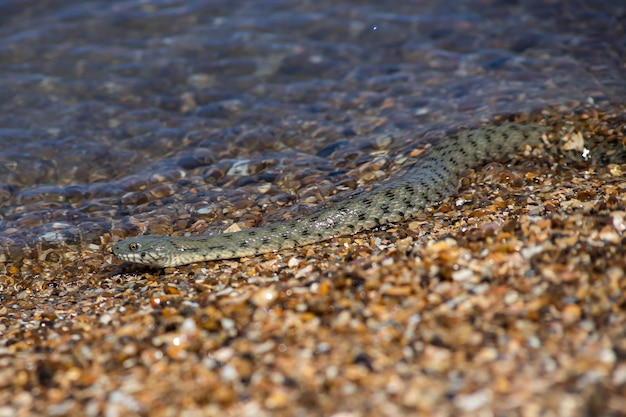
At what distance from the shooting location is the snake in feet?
20.7

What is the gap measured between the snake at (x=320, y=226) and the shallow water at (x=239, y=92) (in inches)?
26.0

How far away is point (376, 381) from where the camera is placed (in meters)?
3.72

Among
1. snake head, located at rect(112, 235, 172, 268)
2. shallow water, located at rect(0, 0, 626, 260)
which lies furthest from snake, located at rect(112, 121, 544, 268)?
shallow water, located at rect(0, 0, 626, 260)

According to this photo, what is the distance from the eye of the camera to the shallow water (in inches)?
301

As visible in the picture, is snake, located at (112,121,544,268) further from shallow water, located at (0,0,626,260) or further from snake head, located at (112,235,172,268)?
shallow water, located at (0,0,626,260)

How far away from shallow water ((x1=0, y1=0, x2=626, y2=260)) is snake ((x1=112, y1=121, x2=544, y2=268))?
66cm

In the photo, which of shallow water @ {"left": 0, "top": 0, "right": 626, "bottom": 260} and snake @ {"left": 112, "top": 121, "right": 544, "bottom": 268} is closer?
snake @ {"left": 112, "top": 121, "right": 544, "bottom": 268}

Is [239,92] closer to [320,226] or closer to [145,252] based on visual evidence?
[320,226]

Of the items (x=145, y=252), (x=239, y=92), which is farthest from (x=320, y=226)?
(x=239, y=92)

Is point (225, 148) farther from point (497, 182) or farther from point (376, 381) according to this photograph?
point (376, 381)

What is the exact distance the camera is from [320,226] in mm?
6504

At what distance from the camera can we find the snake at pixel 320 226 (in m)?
6.30

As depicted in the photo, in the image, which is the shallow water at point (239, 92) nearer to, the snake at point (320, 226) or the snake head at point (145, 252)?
the snake at point (320, 226)

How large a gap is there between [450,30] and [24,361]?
8.54 meters
